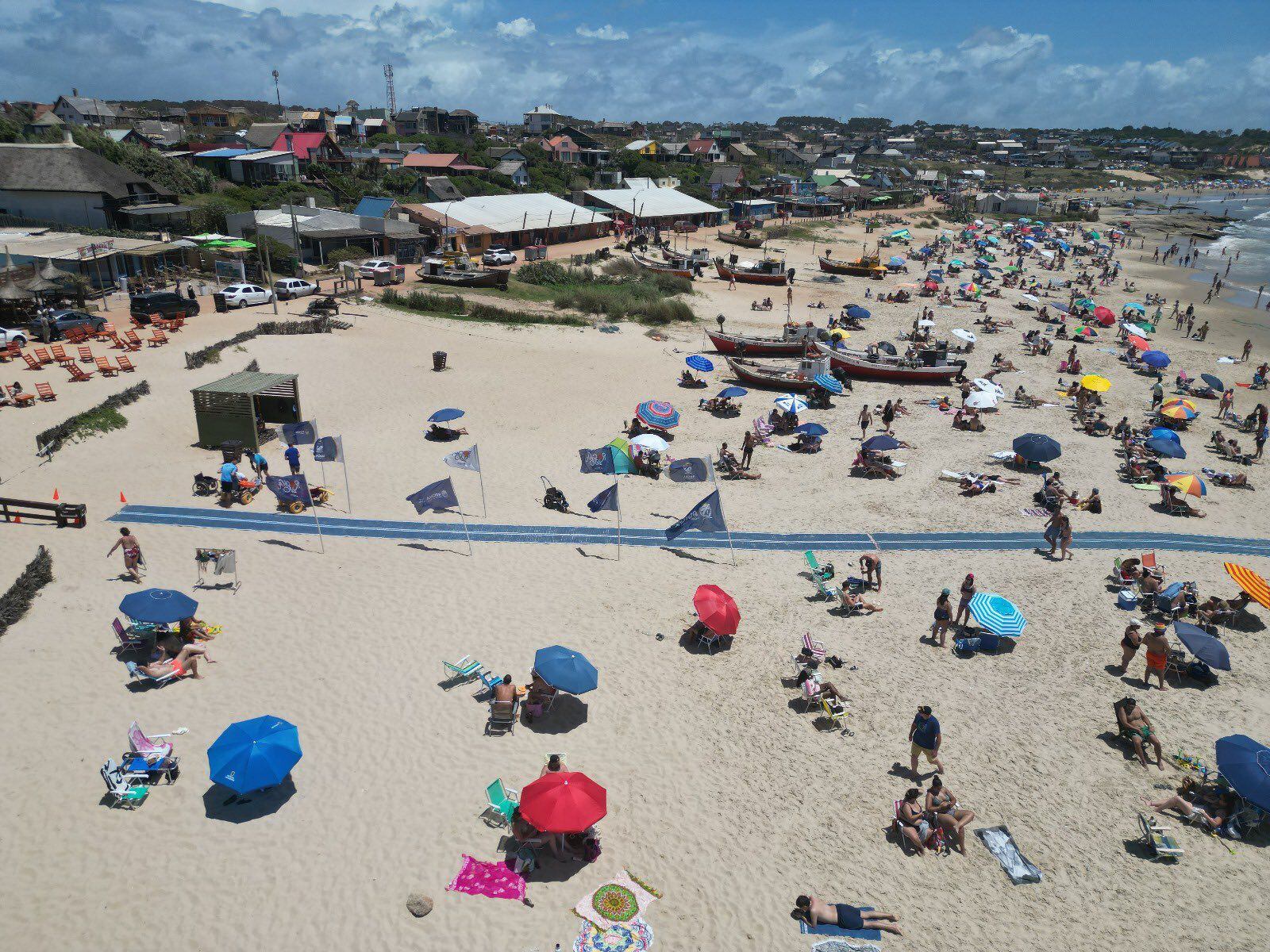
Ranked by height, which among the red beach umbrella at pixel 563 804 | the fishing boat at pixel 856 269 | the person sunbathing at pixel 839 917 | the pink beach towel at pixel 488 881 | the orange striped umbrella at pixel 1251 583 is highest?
the fishing boat at pixel 856 269

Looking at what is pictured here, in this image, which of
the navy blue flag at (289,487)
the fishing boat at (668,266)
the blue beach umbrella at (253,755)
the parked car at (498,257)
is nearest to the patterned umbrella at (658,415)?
the navy blue flag at (289,487)

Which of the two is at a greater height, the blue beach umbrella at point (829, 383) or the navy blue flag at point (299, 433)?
the navy blue flag at point (299, 433)

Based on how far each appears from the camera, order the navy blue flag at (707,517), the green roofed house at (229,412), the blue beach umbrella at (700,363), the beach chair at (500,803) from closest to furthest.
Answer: the beach chair at (500,803), the navy blue flag at (707,517), the green roofed house at (229,412), the blue beach umbrella at (700,363)

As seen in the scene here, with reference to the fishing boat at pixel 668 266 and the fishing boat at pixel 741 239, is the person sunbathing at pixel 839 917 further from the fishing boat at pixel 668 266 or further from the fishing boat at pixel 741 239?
the fishing boat at pixel 741 239

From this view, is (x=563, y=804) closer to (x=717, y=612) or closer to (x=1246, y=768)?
(x=717, y=612)

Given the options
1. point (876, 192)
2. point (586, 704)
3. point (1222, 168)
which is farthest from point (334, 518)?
point (1222, 168)

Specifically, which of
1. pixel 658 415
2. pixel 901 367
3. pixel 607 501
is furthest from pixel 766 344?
pixel 607 501

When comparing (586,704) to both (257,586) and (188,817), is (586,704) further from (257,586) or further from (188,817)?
(257,586)

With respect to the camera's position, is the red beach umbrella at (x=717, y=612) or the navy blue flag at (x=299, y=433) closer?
the red beach umbrella at (x=717, y=612)
